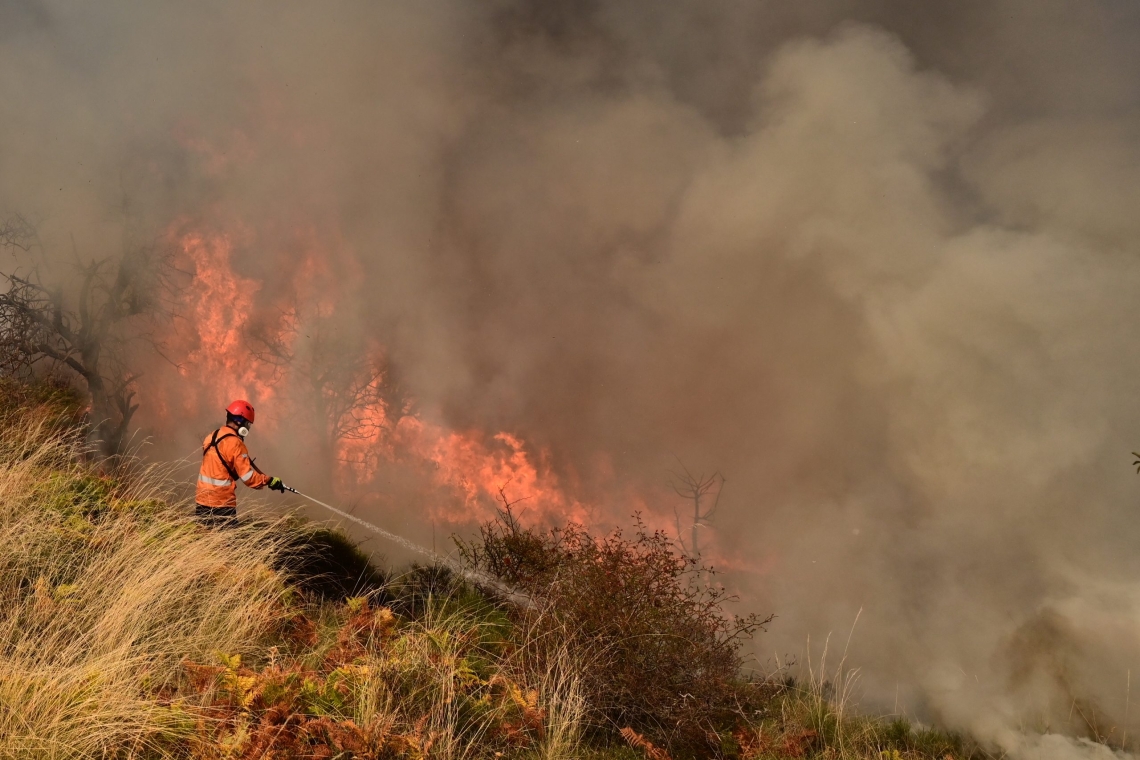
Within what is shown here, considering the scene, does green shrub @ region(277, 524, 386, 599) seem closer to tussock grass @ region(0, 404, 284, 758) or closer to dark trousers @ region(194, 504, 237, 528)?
tussock grass @ region(0, 404, 284, 758)

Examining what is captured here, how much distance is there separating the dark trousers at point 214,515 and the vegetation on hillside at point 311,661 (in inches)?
15.2

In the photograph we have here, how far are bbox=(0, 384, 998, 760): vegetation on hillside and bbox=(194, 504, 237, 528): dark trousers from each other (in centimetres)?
39

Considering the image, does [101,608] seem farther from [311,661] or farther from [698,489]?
[698,489]

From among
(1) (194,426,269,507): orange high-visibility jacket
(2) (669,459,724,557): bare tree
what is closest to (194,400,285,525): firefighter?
(1) (194,426,269,507): orange high-visibility jacket

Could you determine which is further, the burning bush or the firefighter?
the firefighter

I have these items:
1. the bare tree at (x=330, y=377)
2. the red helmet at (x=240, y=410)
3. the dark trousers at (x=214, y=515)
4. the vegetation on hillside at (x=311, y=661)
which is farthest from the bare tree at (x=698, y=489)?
the dark trousers at (x=214, y=515)

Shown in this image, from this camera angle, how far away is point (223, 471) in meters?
7.14

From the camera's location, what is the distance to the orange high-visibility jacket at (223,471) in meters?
7.06

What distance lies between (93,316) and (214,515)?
15563 mm

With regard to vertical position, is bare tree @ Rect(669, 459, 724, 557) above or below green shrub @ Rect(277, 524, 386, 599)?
above

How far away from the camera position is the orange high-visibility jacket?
7.06 metres

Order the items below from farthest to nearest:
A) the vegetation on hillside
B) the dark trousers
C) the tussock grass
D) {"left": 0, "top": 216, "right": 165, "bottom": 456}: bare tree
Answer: {"left": 0, "top": 216, "right": 165, "bottom": 456}: bare tree → the dark trousers → the vegetation on hillside → the tussock grass

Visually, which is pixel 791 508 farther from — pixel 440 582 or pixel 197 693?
pixel 197 693

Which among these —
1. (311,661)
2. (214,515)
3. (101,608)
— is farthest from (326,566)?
(101,608)
